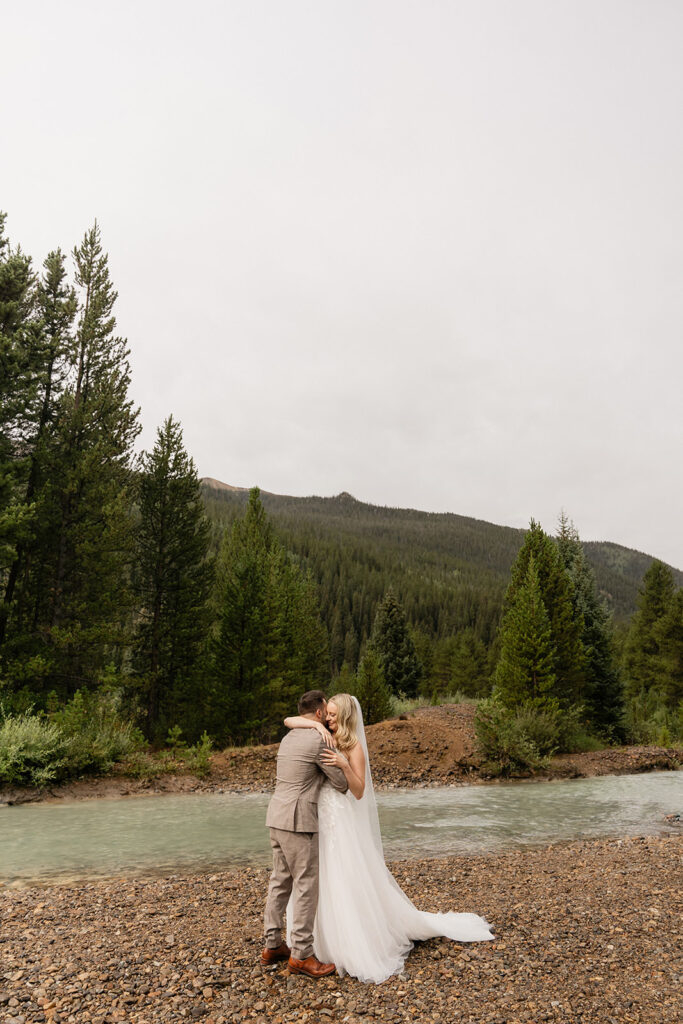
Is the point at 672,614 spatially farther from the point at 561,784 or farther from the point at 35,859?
the point at 35,859

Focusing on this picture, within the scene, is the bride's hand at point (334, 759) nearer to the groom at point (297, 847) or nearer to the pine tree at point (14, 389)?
the groom at point (297, 847)

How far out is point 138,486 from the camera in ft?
97.5

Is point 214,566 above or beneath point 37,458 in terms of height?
beneath

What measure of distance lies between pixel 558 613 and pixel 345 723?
2657cm

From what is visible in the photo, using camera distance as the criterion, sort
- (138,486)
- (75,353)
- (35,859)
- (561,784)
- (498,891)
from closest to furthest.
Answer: (498,891) → (35,859) → (561,784) → (75,353) → (138,486)

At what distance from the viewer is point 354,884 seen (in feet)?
18.5

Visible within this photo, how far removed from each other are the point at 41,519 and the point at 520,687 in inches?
807

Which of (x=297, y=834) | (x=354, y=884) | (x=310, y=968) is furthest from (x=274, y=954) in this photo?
(x=297, y=834)

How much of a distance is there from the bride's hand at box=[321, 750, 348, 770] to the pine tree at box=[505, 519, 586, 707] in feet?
81.1

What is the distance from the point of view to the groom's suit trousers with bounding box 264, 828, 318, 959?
5.48 meters

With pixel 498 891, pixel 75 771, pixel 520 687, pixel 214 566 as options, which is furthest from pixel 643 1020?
pixel 214 566

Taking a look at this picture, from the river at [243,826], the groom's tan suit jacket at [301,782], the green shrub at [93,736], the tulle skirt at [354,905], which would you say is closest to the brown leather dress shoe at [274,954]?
the tulle skirt at [354,905]

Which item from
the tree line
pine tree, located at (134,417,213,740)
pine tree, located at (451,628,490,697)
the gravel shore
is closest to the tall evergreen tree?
the tree line

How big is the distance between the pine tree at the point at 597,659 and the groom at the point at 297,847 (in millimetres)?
27437
